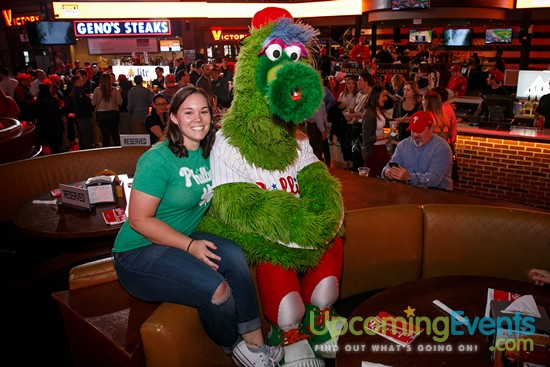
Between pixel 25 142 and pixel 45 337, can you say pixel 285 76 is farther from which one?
pixel 25 142

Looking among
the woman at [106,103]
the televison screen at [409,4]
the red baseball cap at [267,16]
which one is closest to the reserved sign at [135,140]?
the woman at [106,103]

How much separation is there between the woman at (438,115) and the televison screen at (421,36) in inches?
465

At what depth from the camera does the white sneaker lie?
76.2 inches

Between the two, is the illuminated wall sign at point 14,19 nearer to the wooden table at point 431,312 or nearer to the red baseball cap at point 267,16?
the red baseball cap at point 267,16

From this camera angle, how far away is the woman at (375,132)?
5.26m

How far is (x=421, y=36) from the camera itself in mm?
15828

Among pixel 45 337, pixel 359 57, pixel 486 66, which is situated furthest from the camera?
pixel 486 66

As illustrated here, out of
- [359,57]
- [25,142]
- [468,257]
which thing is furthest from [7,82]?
[468,257]

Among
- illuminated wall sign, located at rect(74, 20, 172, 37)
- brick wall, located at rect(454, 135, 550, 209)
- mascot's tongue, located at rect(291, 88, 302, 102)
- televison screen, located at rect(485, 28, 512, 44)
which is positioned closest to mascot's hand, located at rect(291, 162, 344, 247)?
mascot's tongue, located at rect(291, 88, 302, 102)

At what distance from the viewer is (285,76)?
1.87 meters

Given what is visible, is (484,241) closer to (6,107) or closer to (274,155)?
(274,155)

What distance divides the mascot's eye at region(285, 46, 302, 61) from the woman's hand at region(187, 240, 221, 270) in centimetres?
90

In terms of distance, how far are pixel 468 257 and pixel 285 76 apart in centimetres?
177

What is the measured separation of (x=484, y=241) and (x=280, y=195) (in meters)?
1.53
